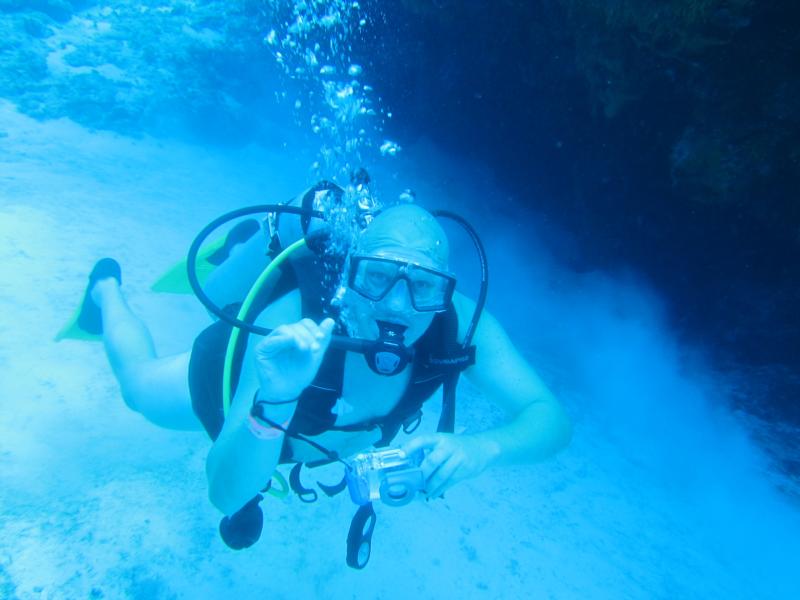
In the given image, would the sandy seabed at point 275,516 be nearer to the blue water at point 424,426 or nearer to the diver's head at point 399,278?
the blue water at point 424,426

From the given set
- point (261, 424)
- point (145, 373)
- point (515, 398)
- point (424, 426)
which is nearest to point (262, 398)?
point (261, 424)

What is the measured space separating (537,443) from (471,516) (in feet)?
7.24

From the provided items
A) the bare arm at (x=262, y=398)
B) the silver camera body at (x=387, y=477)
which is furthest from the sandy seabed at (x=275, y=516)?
the silver camera body at (x=387, y=477)

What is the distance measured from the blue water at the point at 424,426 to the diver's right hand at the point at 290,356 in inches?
103

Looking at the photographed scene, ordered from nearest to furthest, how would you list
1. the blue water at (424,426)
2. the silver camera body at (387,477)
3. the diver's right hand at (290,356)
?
the diver's right hand at (290,356) → the silver camera body at (387,477) → the blue water at (424,426)

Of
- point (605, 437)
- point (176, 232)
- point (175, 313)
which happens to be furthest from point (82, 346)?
point (605, 437)

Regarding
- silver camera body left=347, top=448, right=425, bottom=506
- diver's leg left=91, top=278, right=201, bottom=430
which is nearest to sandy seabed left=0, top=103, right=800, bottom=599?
diver's leg left=91, top=278, right=201, bottom=430

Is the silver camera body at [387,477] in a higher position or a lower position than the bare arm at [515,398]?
lower

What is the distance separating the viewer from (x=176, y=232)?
8.00 metres

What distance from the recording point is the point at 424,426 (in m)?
5.15

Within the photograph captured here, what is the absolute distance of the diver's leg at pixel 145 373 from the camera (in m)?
3.25

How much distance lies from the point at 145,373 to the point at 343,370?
2007mm

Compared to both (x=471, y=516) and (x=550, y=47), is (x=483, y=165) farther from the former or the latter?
(x=471, y=516)

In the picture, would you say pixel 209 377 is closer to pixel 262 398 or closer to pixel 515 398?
pixel 262 398
